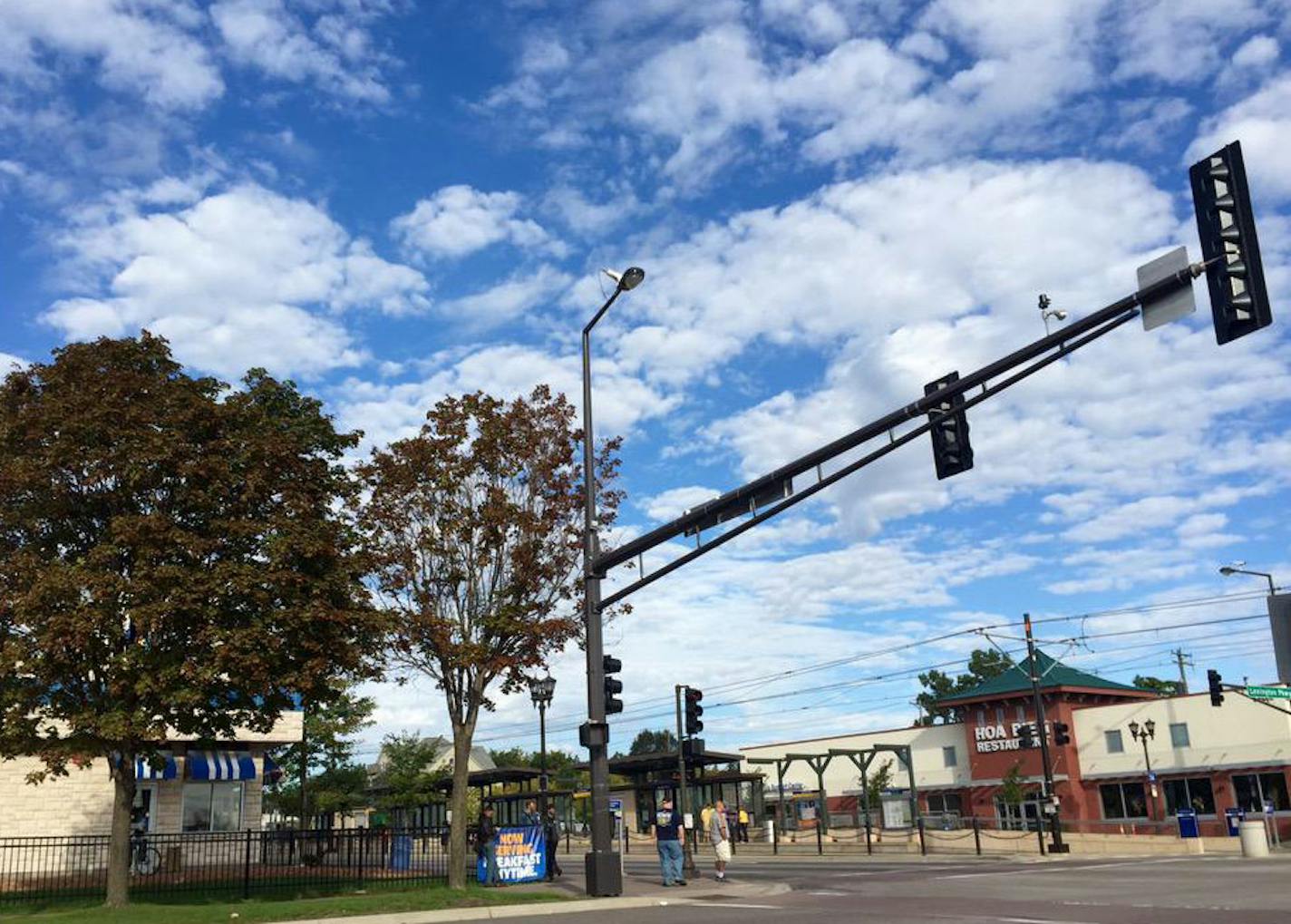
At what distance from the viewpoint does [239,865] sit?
29.8m

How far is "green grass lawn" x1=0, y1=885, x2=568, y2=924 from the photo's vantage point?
16.5 m

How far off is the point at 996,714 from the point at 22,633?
53.4m

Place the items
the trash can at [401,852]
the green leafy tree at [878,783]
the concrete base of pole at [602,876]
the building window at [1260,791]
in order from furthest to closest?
1. the green leafy tree at [878,783]
2. the building window at [1260,791]
3. the trash can at [401,852]
4. the concrete base of pole at [602,876]

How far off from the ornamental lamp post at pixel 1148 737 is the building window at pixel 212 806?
39.2 metres

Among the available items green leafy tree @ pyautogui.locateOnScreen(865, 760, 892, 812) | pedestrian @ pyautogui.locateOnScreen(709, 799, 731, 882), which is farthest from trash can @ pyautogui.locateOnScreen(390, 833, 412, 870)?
green leafy tree @ pyautogui.locateOnScreen(865, 760, 892, 812)

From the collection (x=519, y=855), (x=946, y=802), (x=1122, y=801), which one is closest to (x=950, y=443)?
(x=519, y=855)

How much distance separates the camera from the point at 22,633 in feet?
61.8

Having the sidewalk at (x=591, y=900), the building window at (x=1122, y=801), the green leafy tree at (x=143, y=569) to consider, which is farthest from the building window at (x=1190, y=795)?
the green leafy tree at (x=143, y=569)

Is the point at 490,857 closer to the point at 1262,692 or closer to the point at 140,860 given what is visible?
the point at 140,860

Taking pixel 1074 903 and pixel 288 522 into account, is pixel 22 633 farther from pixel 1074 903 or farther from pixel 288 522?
pixel 1074 903

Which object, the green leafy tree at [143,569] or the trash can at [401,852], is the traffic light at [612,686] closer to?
the green leafy tree at [143,569]

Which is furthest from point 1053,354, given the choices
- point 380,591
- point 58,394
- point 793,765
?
point 793,765

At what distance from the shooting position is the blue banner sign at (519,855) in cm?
2466

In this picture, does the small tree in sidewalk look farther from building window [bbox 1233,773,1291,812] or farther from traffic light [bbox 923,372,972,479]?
building window [bbox 1233,773,1291,812]
